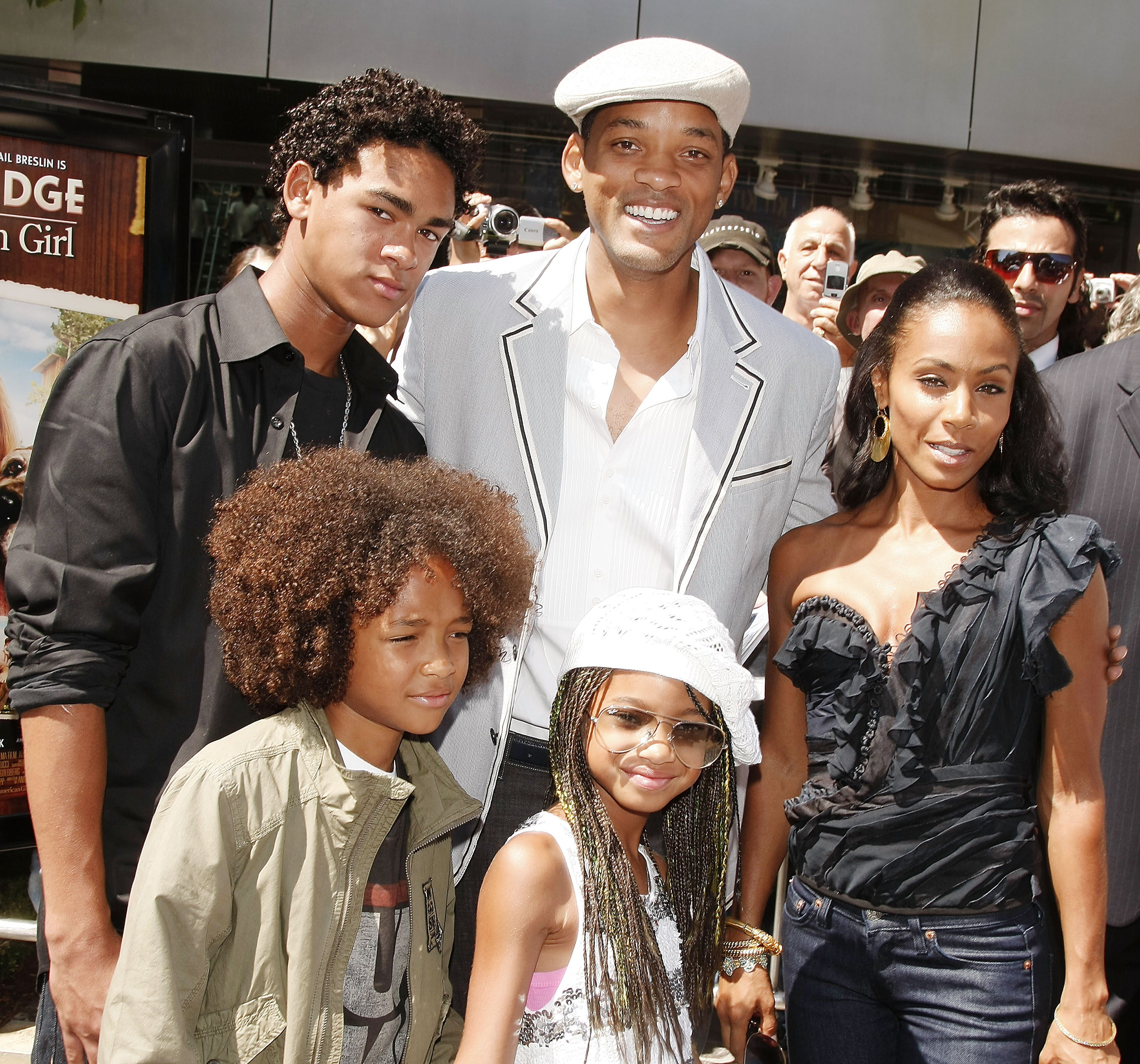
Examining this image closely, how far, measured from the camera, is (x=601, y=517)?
2381mm

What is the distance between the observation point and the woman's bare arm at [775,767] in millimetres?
2227

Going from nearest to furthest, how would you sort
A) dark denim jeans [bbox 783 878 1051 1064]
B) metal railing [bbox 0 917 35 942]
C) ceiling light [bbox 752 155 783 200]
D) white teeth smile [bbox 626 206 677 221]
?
dark denim jeans [bbox 783 878 1051 1064]
white teeth smile [bbox 626 206 677 221]
metal railing [bbox 0 917 35 942]
ceiling light [bbox 752 155 783 200]

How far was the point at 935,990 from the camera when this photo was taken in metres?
1.91

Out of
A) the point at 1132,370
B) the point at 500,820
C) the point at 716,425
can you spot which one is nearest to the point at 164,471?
the point at 500,820

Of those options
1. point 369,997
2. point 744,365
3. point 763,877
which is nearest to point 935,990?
point 763,877

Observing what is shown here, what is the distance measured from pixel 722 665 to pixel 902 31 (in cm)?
501

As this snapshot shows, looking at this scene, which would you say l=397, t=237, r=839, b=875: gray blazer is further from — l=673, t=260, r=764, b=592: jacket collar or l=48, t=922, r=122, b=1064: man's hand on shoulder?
l=48, t=922, r=122, b=1064: man's hand on shoulder

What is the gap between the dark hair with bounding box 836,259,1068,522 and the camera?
2.10 meters

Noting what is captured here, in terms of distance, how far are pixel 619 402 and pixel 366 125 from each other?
79cm

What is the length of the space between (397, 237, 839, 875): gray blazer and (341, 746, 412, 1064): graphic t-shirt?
17.3 inches

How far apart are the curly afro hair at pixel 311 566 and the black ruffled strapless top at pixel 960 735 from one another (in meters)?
0.76

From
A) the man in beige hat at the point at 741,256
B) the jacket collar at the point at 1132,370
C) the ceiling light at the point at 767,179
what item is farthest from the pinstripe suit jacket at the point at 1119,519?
the ceiling light at the point at 767,179

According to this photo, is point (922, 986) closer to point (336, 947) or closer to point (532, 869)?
point (532, 869)

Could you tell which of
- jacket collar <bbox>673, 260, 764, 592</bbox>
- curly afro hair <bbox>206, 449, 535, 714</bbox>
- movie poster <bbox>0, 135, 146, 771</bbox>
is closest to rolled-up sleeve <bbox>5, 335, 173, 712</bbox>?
curly afro hair <bbox>206, 449, 535, 714</bbox>
